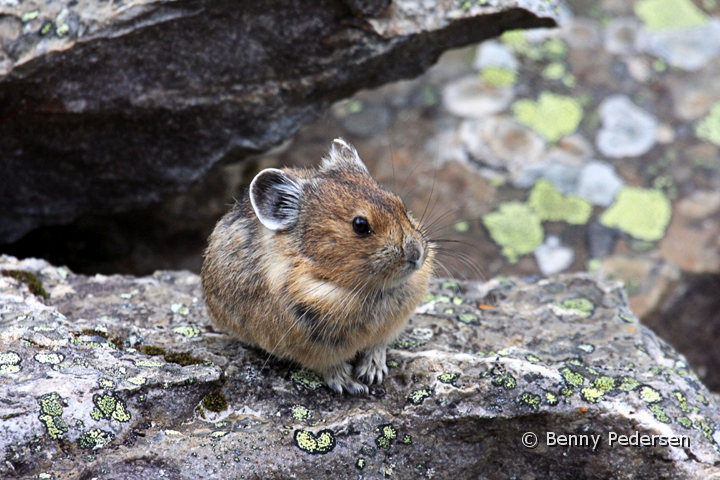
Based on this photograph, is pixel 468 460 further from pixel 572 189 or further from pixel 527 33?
pixel 527 33

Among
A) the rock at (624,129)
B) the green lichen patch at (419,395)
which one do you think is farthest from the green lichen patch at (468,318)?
the rock at (624,129)

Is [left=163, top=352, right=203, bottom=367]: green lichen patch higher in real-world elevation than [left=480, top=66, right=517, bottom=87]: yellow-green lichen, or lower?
higher

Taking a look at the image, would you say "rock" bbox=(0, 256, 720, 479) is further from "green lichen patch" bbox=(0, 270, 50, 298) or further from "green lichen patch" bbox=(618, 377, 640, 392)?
"green lichen patch" bbox=(0, 270, 50, 298)

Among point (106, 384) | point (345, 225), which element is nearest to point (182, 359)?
point (106, 384)

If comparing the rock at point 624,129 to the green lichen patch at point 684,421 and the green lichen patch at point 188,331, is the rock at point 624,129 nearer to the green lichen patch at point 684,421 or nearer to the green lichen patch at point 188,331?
the green lichen patch at point 684,421

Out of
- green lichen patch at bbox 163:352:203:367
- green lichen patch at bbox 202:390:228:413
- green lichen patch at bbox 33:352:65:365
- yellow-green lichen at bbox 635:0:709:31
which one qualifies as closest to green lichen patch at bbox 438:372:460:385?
green lichen patch at bbox 202:390:228:413
